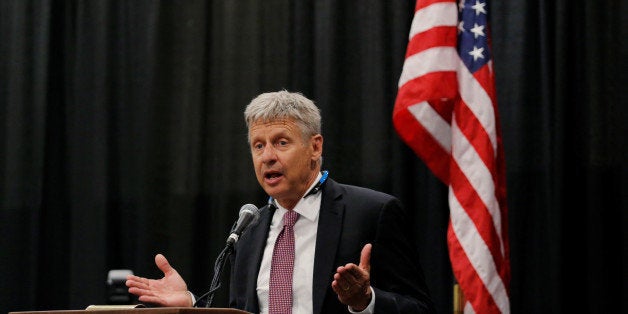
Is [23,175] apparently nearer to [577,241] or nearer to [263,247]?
[263,247]

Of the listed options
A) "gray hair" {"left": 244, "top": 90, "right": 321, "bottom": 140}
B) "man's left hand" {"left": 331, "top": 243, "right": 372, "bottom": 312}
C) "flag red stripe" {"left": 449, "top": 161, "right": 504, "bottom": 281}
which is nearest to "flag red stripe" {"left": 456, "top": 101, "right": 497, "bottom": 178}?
"flag red stripe" {"left": 449, "top": 161, "right": 504, "bottom": 281}

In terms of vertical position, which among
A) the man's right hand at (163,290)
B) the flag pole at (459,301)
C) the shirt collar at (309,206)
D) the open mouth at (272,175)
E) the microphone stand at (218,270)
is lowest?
the flag pole at (459,301)

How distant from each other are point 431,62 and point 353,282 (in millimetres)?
1609

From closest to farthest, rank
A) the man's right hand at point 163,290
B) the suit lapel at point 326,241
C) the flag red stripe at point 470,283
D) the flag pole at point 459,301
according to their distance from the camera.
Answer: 1. the man's right hand at point 163,290
2. the suit lapel at point 326,241
3. the flag red stripe at point 470,283
4. the flag pole at point 459,301

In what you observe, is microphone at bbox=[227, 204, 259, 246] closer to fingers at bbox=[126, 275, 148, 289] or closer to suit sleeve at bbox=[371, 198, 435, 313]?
fingers at bbox=[126, 275, 148, 289]

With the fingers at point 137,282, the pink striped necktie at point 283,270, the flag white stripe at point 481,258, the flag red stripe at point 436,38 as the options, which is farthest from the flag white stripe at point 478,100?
the fingers at point 137,282

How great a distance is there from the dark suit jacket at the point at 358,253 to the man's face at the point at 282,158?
118 mm

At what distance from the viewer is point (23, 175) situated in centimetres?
520

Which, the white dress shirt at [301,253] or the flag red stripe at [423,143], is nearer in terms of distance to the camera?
the white dress shirt at [301,253]

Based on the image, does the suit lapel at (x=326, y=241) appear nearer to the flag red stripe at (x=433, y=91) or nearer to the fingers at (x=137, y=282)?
the fingers at (x=137, y=282)

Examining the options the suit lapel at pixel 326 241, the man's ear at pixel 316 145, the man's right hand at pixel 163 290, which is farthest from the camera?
the man's ear at pixel 316 145

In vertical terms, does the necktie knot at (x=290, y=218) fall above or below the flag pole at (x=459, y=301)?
above

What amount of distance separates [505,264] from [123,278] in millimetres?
1949

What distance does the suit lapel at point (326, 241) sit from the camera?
309cm
